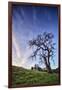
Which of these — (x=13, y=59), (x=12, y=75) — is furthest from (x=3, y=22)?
(x=12, y=75)

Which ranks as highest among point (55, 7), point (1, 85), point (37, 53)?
point (55, 7)

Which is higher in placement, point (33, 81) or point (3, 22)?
point (3, 22)

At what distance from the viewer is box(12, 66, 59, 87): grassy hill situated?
2279 millimetres

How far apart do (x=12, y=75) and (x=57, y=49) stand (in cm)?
53

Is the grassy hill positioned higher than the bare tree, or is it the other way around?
the bare tree

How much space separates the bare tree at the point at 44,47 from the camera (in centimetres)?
234

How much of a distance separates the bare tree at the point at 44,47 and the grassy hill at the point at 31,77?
3.1 inches

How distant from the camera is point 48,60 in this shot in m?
2.37

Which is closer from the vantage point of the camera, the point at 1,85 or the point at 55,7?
the point at 1,85

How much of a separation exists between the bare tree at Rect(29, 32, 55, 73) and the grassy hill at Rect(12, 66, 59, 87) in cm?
8

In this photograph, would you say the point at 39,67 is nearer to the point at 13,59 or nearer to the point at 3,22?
the point at 13,59

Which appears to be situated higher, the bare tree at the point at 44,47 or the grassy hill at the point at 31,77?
the bare tree at the point at 44,47

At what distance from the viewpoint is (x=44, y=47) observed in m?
2.37

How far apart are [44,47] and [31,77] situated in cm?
33
